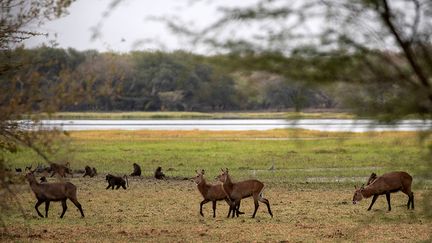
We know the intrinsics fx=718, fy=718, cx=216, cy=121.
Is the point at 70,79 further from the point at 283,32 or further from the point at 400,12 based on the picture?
the point at 400,12

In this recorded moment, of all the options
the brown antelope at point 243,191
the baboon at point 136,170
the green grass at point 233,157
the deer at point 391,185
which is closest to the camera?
the brown antelope at point 243,191

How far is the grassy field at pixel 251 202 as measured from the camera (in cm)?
836

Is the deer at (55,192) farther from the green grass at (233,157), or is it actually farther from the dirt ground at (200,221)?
the green grass at (233,157)

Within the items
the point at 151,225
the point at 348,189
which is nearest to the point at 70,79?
the point at 151,225

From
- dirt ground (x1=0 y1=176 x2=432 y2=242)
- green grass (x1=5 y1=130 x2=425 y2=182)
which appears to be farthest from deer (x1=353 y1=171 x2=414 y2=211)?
green grass (x1=5 y1=130 x2=425 y2=182)

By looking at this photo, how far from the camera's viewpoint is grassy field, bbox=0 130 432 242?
8359mm

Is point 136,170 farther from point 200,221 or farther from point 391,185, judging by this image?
point 391,185

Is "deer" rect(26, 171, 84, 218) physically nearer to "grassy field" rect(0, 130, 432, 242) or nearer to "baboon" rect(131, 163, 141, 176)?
"grassy field" rect(0, 130, 432, 242)

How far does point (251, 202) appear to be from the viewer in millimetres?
21266

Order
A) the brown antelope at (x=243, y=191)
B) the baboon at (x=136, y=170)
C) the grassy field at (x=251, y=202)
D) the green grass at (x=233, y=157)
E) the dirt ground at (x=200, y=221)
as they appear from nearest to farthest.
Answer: the grassy field at (x=251, y=202), the dirt ground at (x=200, y=221), the brown antelope at (x=243, y=191), the baboon at (x=136, y=170), the green grass at (x=233, y=157)

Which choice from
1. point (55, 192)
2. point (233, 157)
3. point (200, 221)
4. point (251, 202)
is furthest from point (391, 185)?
point (233, 157)

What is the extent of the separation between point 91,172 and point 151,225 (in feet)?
41.9

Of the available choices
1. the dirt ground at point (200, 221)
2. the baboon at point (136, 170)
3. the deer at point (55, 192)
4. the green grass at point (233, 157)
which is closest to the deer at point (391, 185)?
the dirt ground at point (200, 221)

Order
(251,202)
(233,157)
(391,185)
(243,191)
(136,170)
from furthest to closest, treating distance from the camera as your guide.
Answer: (233,157)
(136,170)
(251,202)
(391,185)
(243,191)
